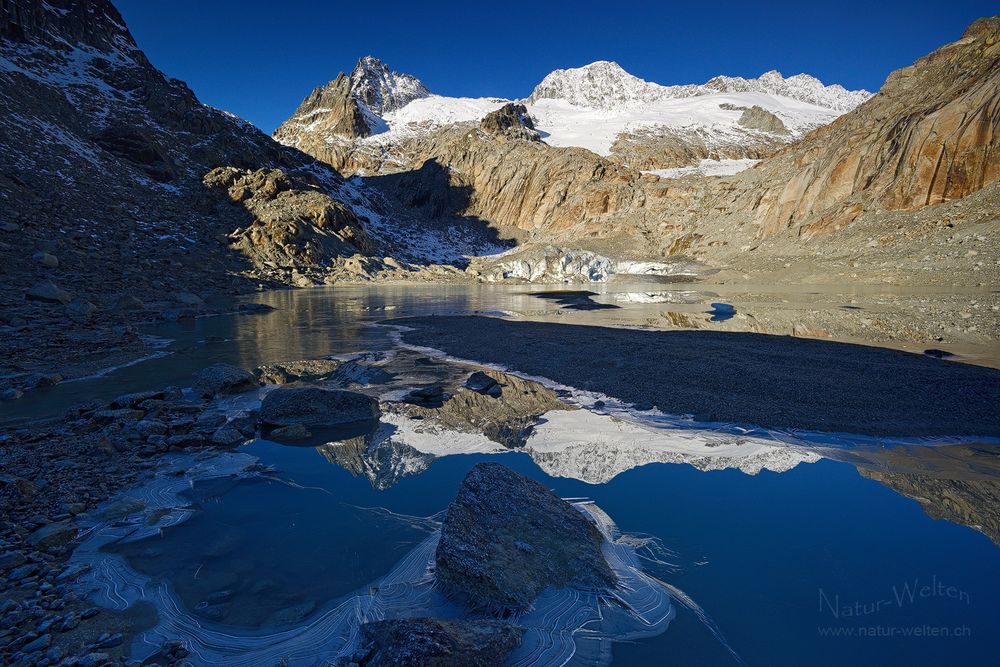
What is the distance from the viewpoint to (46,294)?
57.0ft

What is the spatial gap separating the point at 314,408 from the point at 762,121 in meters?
164

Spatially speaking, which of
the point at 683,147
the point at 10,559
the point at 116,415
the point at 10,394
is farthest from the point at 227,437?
the point at 683,147

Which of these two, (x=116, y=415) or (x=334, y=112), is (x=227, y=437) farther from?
(x=334, y=112)

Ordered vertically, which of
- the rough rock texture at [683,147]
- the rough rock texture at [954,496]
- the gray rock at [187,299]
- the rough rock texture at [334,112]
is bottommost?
the gray rock at [187,299]

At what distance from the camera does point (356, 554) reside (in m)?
4.11

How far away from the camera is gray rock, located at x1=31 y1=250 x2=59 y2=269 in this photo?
22.0 metres

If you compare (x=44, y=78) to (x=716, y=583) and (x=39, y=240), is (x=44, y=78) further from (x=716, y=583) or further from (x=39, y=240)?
(x=716, y=583)

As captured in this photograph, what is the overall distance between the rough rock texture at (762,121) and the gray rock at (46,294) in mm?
160104

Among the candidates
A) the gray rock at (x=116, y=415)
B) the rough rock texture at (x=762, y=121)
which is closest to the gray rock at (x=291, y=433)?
the gray rock at (x=116, y=415)

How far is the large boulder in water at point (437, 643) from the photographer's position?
2.59 m

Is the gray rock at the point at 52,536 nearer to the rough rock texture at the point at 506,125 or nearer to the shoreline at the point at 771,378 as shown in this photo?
the shoreline at the point at 771,378

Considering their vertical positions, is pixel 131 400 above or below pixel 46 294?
below

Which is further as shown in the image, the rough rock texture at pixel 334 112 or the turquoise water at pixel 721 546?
the rough rock texture at pixel 334 112

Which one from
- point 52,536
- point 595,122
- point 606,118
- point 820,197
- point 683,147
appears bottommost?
point 52,536
